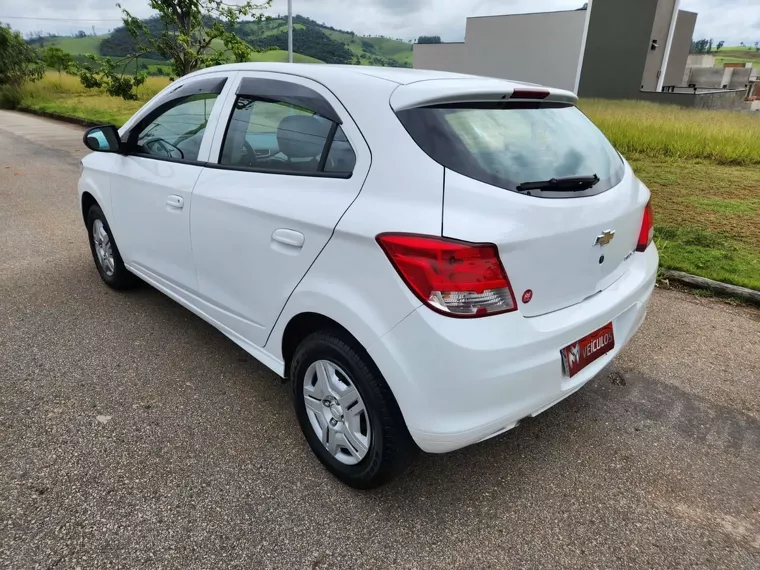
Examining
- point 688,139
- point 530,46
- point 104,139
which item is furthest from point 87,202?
point 530,46

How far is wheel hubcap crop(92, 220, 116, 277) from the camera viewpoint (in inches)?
163

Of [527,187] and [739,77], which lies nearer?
[527,187]

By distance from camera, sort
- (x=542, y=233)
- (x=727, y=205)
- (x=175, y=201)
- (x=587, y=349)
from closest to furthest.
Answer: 1. (x=542, y=233)
2. (x=587, y=349)
3. (x=175, y=201)
4. (x=727, y=205)

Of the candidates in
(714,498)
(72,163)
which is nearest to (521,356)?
(714,498)

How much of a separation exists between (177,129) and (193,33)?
10246 millimetres

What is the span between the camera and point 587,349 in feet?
7.12

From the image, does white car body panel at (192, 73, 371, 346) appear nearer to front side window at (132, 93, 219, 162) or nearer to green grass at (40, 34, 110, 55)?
front side window at (132, 93, 219, 162)

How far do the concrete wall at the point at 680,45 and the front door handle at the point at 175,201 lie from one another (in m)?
43.1

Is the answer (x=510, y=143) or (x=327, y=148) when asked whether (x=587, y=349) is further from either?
(x=327, y=148)

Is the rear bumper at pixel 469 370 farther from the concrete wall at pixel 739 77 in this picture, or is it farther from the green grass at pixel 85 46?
the concrete wall at pixel 739 77

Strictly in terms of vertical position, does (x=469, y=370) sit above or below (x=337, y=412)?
above

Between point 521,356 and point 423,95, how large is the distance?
3.45ft

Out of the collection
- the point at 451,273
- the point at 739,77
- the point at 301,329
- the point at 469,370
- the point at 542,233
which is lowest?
the point at 301,329

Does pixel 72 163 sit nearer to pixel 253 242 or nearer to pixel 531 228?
pixel 253 242
